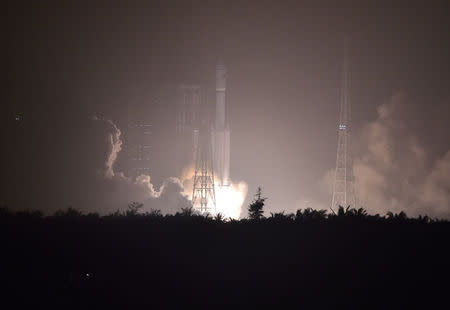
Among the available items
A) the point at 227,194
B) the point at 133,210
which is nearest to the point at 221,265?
the point at 133,210

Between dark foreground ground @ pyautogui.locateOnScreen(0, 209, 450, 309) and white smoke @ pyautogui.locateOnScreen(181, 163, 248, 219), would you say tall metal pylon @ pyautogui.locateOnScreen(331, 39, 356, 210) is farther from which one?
dark foreground ground @ pyautogui.locateOnScreen(0, 209, 450, 309)

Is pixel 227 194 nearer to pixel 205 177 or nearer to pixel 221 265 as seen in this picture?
pixel 205 177

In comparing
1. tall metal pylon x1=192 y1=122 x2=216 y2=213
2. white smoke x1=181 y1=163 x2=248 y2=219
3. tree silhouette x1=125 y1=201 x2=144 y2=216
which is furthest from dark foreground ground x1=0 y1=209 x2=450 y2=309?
white smoke x1=181 y1=163 x2=248 y2=219

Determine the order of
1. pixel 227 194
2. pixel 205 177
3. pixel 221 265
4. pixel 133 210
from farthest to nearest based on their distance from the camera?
1. pixel 227 194
2. pixel 205 177
3. pixel 133 210
4. pixel 221 265

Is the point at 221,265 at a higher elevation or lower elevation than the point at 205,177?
lower

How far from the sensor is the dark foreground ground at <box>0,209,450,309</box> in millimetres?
24805

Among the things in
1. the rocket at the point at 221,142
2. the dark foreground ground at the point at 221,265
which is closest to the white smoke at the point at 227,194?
the rocket at the point at 221,142

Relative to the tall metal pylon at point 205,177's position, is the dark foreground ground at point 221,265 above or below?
below

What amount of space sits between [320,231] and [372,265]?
130 inches

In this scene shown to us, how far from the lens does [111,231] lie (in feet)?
94.4

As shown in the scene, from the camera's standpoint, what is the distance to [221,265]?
26.6 m

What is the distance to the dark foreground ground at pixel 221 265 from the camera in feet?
81.4

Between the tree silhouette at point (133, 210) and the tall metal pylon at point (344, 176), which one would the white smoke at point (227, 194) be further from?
the tree silhouette at point (133, 210)

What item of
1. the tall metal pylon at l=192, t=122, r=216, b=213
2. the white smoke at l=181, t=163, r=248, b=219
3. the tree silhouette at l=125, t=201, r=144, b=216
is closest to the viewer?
the tree silhouette at l=125, t=201, r=144, b=216
